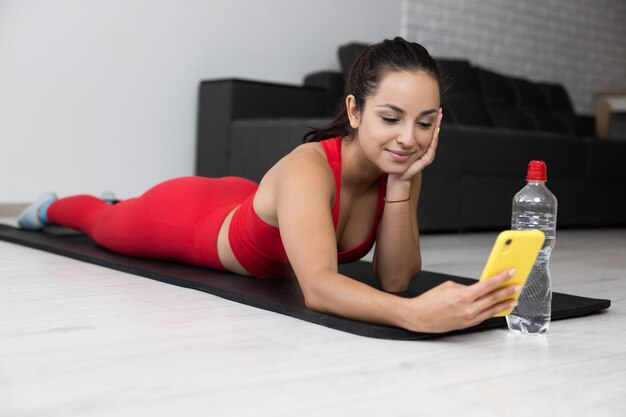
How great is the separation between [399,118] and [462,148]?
90.7 inches

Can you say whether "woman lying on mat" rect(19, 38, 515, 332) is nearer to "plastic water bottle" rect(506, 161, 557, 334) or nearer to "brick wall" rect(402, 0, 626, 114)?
"plastic water bottle" rect(506, 161, 557, 334)

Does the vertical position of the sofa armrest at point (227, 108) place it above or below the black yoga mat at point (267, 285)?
above

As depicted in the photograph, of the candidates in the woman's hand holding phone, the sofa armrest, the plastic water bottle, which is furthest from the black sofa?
the woman's hand holding phone

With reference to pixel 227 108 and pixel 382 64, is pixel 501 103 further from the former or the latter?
pixel 382 64

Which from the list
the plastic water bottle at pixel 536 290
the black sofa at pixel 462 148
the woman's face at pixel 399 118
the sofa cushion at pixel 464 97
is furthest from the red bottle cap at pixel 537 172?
the sofa cushion at pixel 464 97

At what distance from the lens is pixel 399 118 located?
1.62m

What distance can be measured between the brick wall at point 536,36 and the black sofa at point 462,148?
1.34 feet

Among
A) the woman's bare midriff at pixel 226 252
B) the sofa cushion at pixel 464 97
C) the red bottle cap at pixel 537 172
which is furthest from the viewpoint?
the sofa cushion at pixel 464 97

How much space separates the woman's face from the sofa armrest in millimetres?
2430

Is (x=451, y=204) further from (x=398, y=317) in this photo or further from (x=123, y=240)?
(x=398, y=317)

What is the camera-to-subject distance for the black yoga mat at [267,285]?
1574 millimetres

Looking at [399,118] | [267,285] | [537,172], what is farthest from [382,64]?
[267,285]

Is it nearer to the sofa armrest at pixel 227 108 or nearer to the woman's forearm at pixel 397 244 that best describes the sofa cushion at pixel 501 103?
the sofa armrest at pixel 227 108

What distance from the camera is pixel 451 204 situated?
12.8 ft
